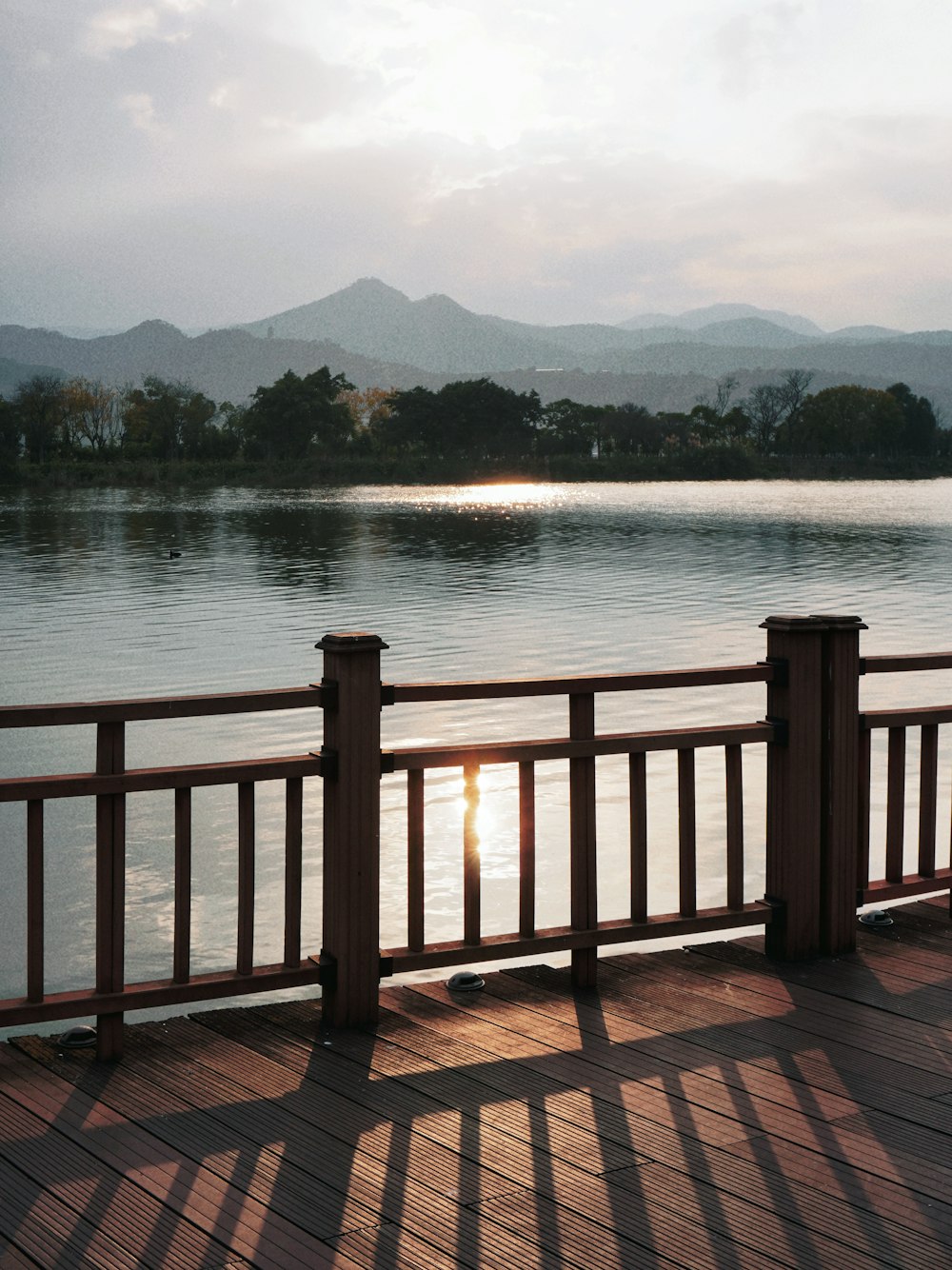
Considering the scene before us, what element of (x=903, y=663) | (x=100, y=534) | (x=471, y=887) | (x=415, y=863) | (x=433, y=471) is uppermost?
(x=433, y=471)

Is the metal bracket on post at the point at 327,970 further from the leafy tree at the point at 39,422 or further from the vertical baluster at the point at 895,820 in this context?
the leafy tree at the point at 39,422

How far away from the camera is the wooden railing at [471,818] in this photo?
416 cm

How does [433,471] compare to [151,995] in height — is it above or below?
above

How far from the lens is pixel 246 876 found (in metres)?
4.36

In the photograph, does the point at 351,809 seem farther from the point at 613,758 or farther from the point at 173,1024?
the point at 613,758

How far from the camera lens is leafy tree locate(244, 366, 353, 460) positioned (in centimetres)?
12719

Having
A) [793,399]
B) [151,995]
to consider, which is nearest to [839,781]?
[151,995]

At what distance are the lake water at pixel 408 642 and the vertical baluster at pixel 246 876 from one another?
4023 mm

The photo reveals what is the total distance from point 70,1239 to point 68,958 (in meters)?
5.70

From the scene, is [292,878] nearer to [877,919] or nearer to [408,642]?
[877,919]

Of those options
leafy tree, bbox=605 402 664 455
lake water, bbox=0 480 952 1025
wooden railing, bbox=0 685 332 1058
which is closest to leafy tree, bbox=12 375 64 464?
lake water, bbox=0 480 952 1025

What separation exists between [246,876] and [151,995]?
1.48 feet

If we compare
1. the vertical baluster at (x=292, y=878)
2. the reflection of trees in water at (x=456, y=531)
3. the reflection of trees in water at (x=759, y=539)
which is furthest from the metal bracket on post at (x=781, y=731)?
the reflection of trees in water at (x=456, y=531)

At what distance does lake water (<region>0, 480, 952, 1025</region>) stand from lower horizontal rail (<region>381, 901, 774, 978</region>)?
370 centimetres
